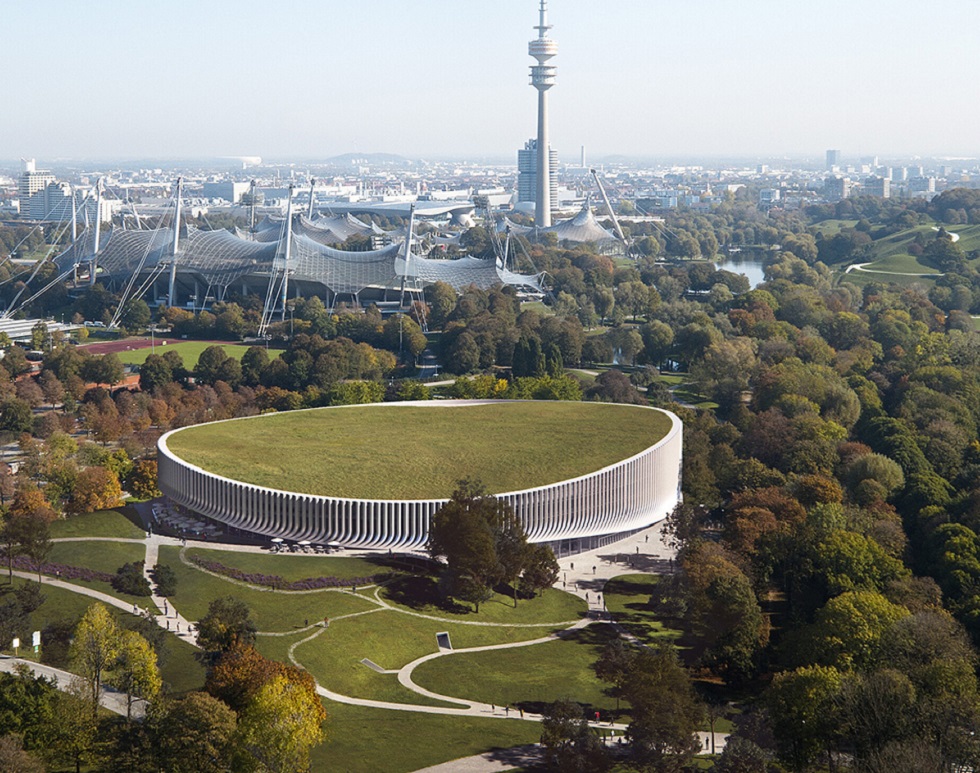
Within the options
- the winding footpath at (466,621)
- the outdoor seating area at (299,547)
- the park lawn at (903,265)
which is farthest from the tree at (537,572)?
the park lawn at (903,265)

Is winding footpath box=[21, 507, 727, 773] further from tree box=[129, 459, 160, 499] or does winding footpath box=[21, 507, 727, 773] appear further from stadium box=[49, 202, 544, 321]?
stadium box=[49, 202, 544, 321]

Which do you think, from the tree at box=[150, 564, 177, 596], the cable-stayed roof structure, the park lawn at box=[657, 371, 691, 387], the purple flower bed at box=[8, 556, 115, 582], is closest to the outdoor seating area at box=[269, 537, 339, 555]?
the tree at box=[150, 564, 177, 596]

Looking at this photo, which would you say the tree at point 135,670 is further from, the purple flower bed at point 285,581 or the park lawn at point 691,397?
the park lawn at point 691,397

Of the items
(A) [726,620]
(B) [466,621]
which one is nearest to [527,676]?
(B) [466,621]

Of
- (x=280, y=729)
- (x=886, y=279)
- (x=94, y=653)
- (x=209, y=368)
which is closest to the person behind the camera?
(x=280, y=729)

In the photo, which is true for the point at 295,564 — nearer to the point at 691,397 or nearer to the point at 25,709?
the point at 25,709

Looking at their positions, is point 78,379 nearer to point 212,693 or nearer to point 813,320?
point 212,693
